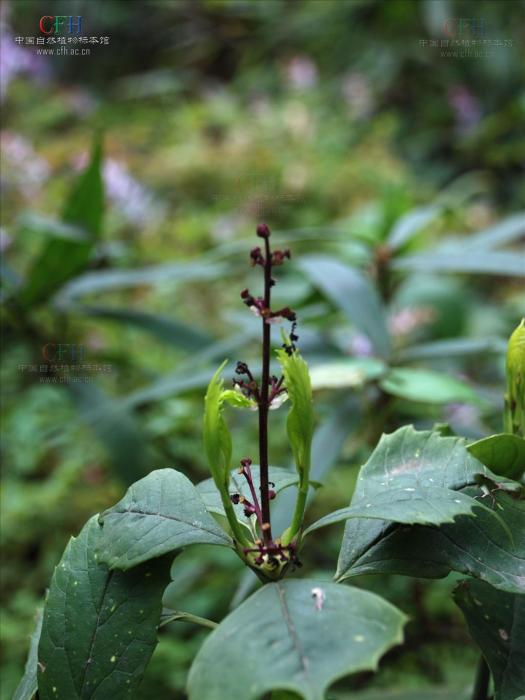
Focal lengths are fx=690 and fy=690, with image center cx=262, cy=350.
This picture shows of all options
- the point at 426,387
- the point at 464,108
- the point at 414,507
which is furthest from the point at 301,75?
the point at 414,507

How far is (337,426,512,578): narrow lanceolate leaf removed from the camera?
42 cm

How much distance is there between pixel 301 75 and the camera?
3.56 meters

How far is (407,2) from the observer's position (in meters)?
3.54

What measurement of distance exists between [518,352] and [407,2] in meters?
3.61

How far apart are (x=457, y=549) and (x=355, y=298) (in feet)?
1.97

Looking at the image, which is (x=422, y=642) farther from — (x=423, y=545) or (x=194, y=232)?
(x=194, y=232)

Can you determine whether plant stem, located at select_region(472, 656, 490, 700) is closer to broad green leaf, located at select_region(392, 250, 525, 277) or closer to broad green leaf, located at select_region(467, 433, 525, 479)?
broad green leaf, located at select_region(467, 433, 525, 479)

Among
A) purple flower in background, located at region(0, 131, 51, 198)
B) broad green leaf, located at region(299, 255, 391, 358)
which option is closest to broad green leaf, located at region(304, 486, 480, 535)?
broad green leaf, located at region(299, 255, 391, 358)

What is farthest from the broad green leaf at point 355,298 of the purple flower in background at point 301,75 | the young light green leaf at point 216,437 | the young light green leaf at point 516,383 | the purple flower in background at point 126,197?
the purple flower in background at point 301,75

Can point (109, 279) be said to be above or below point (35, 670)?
above

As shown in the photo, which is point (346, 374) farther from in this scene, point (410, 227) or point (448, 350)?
point (410, 227)

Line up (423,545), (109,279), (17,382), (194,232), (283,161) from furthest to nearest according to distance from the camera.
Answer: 1. (283,161)
2. (194,232)
3. (17,382)
4. (109,279)
5. (423,545)

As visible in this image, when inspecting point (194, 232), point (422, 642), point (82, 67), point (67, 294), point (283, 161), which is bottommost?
point (422, 642)

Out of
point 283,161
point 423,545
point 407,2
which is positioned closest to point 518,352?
point 423,545
